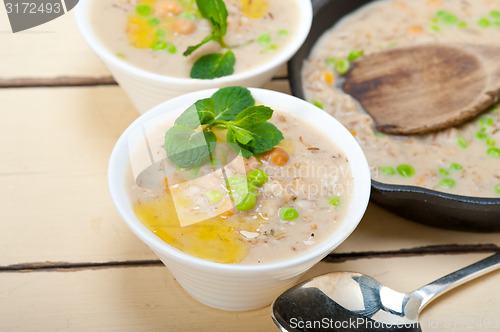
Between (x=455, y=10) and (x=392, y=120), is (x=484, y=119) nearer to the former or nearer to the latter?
(x=392, y=120)

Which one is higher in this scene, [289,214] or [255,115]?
[255,115]

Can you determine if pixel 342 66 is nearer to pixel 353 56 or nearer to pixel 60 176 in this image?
pixel 353 56

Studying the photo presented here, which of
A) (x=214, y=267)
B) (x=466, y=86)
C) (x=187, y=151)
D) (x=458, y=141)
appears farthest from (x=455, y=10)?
(x=214, y=267)

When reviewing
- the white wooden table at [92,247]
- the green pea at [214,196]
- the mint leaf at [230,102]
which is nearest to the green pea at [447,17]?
the white wooden table at [92,247]

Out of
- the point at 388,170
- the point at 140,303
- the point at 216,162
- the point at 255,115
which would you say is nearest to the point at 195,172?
the point at 216,162

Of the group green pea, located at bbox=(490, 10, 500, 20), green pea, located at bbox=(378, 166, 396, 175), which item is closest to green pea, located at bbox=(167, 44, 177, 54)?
green pea, located at bbox=(378, 166, 396, 175)
